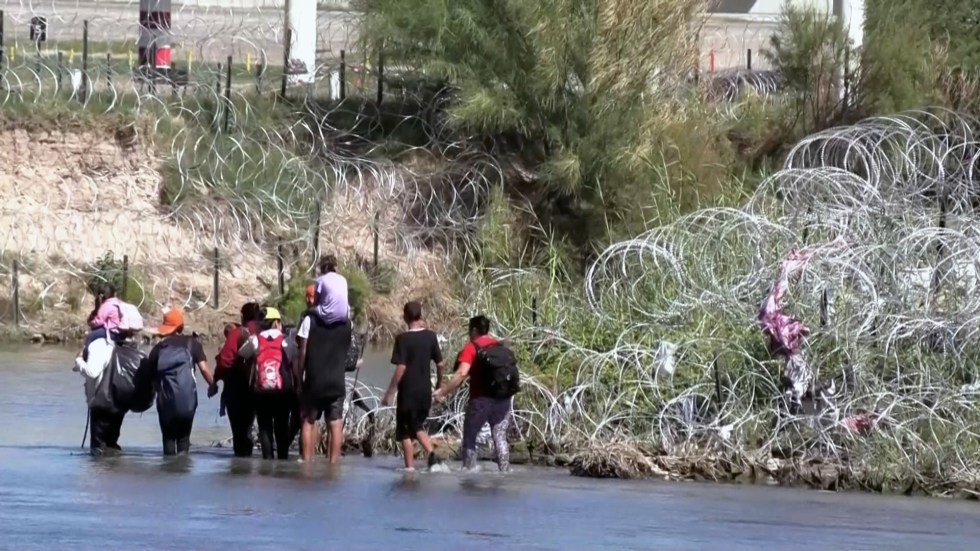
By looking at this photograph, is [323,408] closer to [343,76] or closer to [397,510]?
[397,510]

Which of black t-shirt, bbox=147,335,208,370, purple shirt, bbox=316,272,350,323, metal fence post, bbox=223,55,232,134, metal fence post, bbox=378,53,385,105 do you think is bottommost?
black t-shirt, bbox=147,335,208,370

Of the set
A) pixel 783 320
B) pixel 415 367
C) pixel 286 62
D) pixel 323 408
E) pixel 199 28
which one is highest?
pixel 199 28

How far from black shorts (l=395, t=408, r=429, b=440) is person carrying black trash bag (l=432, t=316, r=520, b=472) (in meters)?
0.28

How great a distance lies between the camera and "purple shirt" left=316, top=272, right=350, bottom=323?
15.0 meters

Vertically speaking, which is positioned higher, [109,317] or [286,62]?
[286,62]

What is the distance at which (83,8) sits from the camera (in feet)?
140

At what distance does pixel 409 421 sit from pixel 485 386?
0.67 meters

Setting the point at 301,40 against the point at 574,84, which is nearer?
the point at 574,84

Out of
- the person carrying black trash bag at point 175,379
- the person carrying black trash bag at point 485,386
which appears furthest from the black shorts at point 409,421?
the person carrying black trash bag at point 175,379

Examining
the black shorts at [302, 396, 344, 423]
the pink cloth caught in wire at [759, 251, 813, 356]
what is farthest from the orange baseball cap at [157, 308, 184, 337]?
the pink cloth caught in wire at [759, 251, 813, 356]

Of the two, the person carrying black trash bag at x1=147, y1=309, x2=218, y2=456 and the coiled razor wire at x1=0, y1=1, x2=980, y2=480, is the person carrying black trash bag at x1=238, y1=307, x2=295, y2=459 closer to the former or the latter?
the person carrying black trash bag at x1=147, y1=309, x2=218, y2=456

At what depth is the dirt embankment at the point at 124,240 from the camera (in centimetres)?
2928

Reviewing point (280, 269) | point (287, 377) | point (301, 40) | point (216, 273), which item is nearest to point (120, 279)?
point (216, 273)

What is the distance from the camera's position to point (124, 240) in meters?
30.8
